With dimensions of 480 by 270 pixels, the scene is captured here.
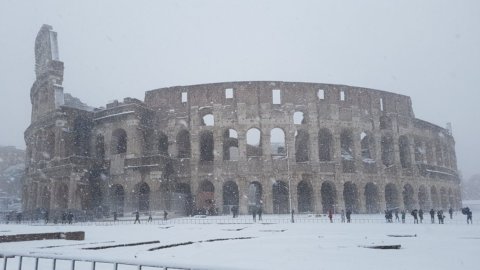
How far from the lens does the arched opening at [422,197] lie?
3659cm

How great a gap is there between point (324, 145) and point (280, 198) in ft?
21.0

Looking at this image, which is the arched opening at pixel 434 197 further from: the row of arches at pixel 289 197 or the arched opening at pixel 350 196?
the arched opening at pixel 350 196

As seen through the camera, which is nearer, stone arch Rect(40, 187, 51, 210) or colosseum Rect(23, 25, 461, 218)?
colosseum Rect(23, 25, 461, 218)

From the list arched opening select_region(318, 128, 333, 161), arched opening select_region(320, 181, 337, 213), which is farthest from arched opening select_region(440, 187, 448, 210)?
arched opening select_region(318, 128, 333, 161)

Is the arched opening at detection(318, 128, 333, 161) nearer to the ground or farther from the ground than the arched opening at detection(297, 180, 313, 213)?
farther from the ground

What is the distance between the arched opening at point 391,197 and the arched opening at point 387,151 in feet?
6.67

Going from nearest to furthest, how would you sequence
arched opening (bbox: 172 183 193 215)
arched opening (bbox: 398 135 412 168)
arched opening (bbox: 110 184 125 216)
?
1. arched opening (bbox: 172 183 193 215)
2. arched opening (bbox: 110 184 125 216)
3. arched opening (bbox: 398 135 412 168)

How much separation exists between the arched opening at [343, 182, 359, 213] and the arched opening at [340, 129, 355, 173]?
1.48 metres

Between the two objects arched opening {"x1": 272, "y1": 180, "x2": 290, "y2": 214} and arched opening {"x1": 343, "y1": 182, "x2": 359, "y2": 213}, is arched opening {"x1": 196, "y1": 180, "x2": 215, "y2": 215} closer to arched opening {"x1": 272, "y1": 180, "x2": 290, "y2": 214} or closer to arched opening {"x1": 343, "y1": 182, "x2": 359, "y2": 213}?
arched opening {"x1": 272, "y1": 180, "x2": 290, "y2": 214}

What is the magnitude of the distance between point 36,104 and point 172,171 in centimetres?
1676

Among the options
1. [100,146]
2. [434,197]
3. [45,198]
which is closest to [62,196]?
[45,198]

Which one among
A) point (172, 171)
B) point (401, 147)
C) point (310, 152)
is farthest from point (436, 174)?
point (172, 171)

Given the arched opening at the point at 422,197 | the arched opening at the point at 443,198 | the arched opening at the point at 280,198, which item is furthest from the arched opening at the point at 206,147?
the arched opening at the point at 443,198

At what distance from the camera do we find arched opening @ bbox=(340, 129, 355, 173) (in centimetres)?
3244
